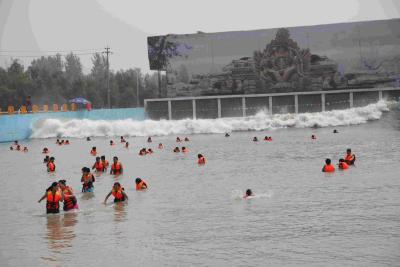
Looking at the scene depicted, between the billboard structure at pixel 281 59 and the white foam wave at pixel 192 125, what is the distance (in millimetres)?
10967

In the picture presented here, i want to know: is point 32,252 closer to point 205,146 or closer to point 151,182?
point 151,182

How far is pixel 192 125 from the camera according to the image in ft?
280

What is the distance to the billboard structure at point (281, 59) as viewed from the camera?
98.2m

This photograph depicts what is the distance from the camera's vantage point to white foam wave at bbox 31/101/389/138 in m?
80.0

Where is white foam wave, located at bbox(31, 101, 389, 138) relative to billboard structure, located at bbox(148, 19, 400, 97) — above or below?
below

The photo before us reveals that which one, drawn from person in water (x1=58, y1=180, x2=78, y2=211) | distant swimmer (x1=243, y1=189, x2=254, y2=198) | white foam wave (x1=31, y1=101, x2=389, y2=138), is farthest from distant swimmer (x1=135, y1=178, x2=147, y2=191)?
white foam wave (x1=31, y1=101, x2=389, y2=138)

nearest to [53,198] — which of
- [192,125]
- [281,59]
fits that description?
[192,125]

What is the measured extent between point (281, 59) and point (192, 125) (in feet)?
72.8

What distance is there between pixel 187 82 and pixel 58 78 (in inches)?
1208

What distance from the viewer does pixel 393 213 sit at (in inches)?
883

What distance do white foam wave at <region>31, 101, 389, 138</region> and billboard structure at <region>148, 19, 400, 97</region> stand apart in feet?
36.0

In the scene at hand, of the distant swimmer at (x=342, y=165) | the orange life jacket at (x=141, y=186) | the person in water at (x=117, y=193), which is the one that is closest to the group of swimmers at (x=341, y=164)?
the distant swimmer at (x=342, y=165)

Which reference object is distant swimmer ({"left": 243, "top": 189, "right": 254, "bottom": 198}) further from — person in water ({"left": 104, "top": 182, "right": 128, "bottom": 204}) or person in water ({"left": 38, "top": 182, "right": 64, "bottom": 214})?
person in water ({"left": 38, "top": 182, "right": 64, "bottom": 214})

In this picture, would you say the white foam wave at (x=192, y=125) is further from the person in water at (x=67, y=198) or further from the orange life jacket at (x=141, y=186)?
the person in water at (x=67, y=198)
